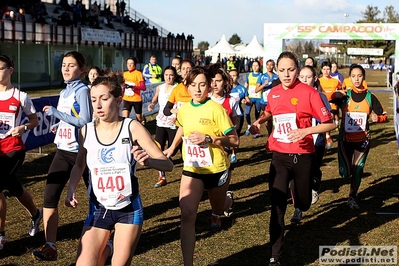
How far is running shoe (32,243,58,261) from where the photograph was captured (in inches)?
215

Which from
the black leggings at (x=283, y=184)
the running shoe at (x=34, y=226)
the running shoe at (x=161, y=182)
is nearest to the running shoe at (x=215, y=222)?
the black leggings at (x=283, y=184)

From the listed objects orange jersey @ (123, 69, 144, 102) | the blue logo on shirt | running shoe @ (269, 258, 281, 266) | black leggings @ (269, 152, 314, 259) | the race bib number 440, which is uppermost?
orange jersey @ (123, 69, 144, 102)

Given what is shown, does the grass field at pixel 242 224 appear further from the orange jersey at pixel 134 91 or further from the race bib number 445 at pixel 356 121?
the orange jersey at pixel 134 91

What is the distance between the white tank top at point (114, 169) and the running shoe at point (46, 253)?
5.45ft

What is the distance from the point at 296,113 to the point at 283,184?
2.44 feet

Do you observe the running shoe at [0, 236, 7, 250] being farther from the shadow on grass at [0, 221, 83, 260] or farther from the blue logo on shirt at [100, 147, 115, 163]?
the blue logo on shirt at [100, 147, 115, 163]

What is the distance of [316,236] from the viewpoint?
22.2 feet

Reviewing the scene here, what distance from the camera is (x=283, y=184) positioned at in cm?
568

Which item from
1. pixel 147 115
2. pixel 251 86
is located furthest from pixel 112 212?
pixel 147 115

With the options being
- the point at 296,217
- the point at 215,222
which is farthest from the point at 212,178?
the point at 296,217

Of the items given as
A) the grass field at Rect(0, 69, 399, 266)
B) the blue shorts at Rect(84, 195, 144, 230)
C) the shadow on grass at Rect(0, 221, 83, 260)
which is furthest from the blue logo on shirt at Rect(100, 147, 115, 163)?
the shadow on grass at Rect(0, 221, 83, 260)

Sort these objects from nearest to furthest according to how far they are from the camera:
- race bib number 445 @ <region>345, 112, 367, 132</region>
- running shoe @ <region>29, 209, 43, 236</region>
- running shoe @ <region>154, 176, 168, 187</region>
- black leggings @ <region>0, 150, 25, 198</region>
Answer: black leggings @ <region>0, 150, 25, 198</region>
running shoe @ <region>29, 209, 43, 236</region>
race bib number 445 @ <region>345, 112, 367, 132</region>
running shoe @ <region>154, 176, 168, 187</region>

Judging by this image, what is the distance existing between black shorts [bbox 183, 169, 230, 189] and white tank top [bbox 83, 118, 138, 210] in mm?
1496

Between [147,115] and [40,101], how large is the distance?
949cm
